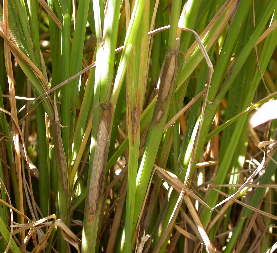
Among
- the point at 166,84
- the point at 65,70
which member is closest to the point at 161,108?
the point at 166,84

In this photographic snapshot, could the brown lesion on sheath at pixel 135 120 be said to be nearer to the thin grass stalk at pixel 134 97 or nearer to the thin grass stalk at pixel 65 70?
the thin grass stalk at pixel 134 97

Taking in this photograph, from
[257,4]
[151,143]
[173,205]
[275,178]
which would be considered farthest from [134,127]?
[275,178]

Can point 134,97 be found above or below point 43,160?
above

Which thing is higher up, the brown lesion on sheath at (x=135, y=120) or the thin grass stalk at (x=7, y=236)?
the brown lesion on sheath at (x=135, y=120)

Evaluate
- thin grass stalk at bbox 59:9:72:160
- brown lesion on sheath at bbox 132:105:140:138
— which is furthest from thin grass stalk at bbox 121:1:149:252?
thin grass stalk at bbox 59:9:72:160

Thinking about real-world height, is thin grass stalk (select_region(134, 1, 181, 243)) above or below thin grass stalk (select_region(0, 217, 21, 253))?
above

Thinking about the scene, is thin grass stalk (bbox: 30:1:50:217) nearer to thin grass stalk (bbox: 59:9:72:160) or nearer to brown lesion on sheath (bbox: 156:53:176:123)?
thin grass stalk (bbox: 59:9:72:160)

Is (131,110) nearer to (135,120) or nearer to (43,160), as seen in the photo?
(135,120)

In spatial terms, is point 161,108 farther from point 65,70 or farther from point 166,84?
point 65,70

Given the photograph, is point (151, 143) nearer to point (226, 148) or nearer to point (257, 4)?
point (226, 148)

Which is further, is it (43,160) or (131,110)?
(43,160)

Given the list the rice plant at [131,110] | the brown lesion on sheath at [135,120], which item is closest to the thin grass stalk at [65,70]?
the rice plant at [131,110]

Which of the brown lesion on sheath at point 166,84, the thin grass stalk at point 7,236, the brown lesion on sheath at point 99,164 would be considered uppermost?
the brown lesion on sheath at point 166,84
